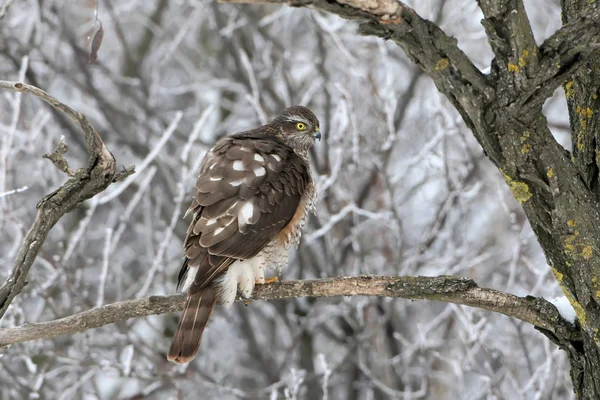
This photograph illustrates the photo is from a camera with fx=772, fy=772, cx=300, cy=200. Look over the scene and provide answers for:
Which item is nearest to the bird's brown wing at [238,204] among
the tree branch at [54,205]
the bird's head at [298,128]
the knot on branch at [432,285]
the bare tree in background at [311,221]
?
the bare tree in background at [311,221]

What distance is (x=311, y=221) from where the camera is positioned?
25.2 feet

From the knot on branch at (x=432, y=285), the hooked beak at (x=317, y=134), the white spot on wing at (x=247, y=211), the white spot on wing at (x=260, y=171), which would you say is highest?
the hooked beak at (x=317, y=134)

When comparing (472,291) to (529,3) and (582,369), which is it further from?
(529,3)

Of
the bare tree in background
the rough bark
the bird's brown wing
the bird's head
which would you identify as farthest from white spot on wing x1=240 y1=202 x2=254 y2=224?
the rough bark

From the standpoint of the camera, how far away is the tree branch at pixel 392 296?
9.72 ft

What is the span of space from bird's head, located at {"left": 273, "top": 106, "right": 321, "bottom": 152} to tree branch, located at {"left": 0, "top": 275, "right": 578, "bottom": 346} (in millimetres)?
2326

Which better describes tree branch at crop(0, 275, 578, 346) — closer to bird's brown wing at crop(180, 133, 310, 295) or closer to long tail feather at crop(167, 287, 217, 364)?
long tail feather at crop(167, 287, 217, 364)

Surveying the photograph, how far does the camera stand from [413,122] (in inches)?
380

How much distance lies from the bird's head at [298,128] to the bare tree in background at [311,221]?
0.88m

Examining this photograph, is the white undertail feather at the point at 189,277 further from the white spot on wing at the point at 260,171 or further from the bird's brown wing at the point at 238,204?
the white spot on wing at the point at 260,171

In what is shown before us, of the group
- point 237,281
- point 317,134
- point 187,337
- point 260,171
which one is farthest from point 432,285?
point 317,134

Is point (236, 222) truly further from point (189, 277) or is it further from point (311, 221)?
point (311, 221)

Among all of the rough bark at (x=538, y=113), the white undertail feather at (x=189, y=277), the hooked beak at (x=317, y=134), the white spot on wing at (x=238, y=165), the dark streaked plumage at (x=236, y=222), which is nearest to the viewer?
the rough bark at (x=538, y=113)

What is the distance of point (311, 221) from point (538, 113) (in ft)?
16.6
